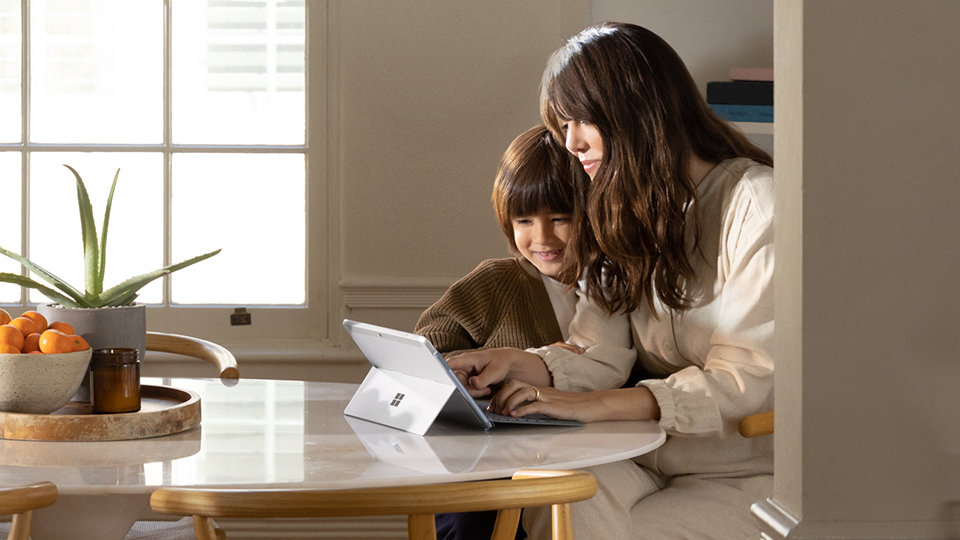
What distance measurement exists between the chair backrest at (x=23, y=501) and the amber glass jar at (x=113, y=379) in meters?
0.43

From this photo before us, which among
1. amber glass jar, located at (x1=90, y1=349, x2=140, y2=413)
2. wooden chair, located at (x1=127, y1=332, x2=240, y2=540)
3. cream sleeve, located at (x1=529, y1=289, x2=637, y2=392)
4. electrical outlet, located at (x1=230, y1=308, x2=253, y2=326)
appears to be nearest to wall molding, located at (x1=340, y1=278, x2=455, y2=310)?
electrical outlet, located at (x1=230, y1=308, x2=253, y2=326)

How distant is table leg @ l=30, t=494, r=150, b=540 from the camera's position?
58.4 inches

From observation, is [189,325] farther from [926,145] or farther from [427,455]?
[926,145]

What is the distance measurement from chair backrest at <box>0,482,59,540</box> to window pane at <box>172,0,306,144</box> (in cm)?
213

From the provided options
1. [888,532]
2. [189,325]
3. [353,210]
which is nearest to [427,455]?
[888,532]

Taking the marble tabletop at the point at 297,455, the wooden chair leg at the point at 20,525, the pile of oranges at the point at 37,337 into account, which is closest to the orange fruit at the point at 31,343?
the pile of oranges at the point at 37,337

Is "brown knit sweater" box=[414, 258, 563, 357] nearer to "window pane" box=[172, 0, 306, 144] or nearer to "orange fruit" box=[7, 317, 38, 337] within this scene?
"orange fruit" box=[7, 317, 38, 337]

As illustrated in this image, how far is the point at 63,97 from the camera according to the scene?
317 cm

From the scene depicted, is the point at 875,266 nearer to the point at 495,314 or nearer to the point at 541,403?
the point at 541,403

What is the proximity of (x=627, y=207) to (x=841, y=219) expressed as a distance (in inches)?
34.4

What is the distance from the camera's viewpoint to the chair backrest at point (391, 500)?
3.56ft

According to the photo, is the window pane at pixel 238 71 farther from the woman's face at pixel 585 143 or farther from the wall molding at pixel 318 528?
the woman's face at pixel 585 143

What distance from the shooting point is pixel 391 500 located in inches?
43.1

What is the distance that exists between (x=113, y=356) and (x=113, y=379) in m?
0.03
